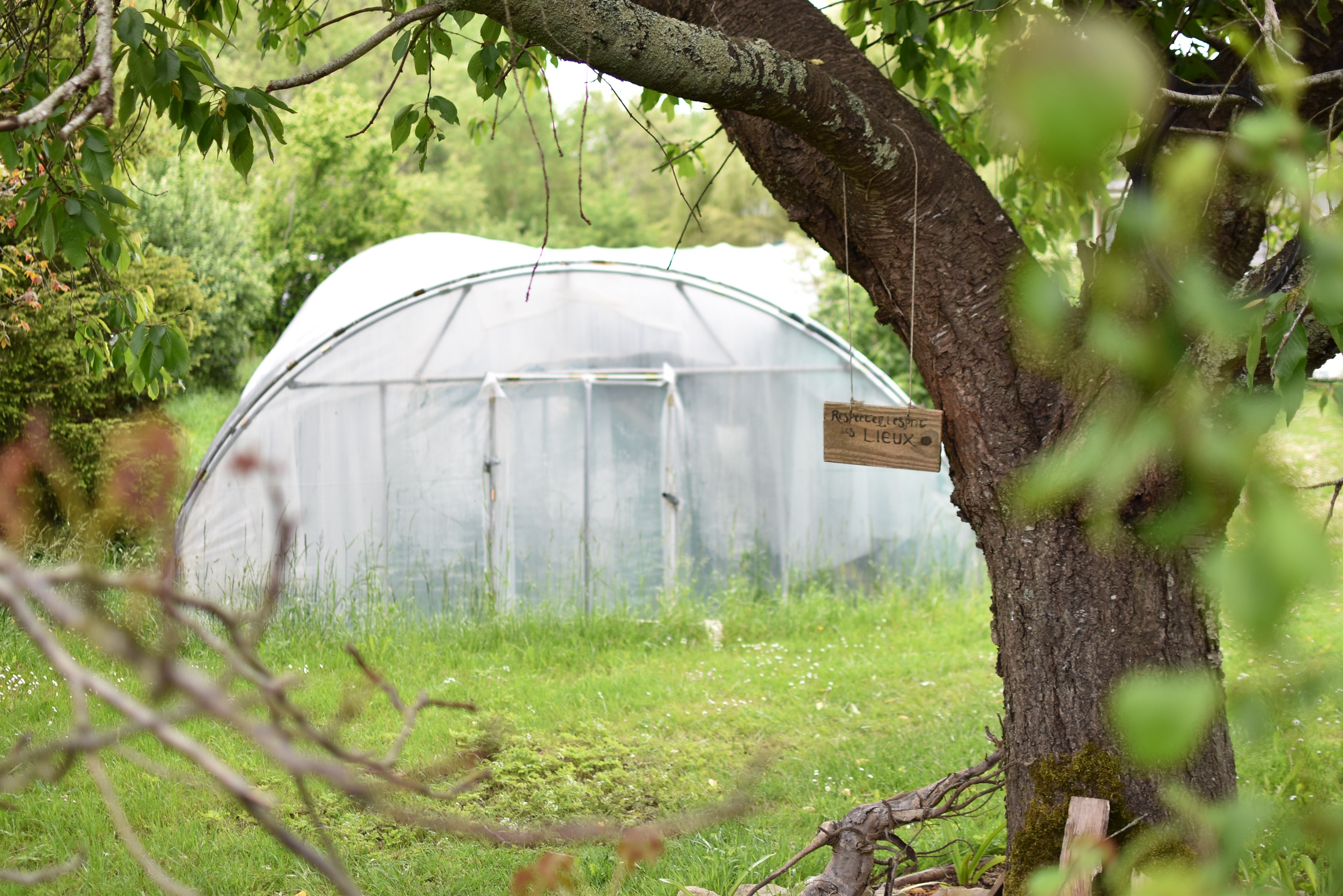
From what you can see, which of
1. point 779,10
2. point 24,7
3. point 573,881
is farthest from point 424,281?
point 573,881

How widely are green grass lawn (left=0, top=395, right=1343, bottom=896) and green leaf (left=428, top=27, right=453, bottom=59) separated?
1.94m

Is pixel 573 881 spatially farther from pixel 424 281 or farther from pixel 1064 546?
pixel 424 281

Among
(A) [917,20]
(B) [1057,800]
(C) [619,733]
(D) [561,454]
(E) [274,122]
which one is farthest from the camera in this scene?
(D) [561,454]

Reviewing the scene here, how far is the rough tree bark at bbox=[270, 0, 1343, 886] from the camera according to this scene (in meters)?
2.38

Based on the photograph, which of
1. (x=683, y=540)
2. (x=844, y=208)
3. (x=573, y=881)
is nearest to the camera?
(x=573, y=881)

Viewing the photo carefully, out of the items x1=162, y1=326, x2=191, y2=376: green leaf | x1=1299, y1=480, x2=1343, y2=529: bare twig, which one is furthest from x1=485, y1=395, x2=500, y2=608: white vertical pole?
x1=1299, y1=480, x2=1343, y2=529: bare twig

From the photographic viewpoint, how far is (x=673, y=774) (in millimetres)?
4457

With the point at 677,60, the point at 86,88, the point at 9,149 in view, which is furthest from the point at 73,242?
the point at 86,88

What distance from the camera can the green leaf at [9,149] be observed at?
2.27 m

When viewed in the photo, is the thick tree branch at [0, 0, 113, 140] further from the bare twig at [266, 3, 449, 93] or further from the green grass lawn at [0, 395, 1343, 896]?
the green grass lawn at [0, 395, 1343, 896]

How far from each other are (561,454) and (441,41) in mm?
4379

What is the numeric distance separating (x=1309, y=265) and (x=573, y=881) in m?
1.13

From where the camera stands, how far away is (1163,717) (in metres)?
0.45

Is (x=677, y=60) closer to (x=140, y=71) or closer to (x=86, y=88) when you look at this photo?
(x=140, y=71)
